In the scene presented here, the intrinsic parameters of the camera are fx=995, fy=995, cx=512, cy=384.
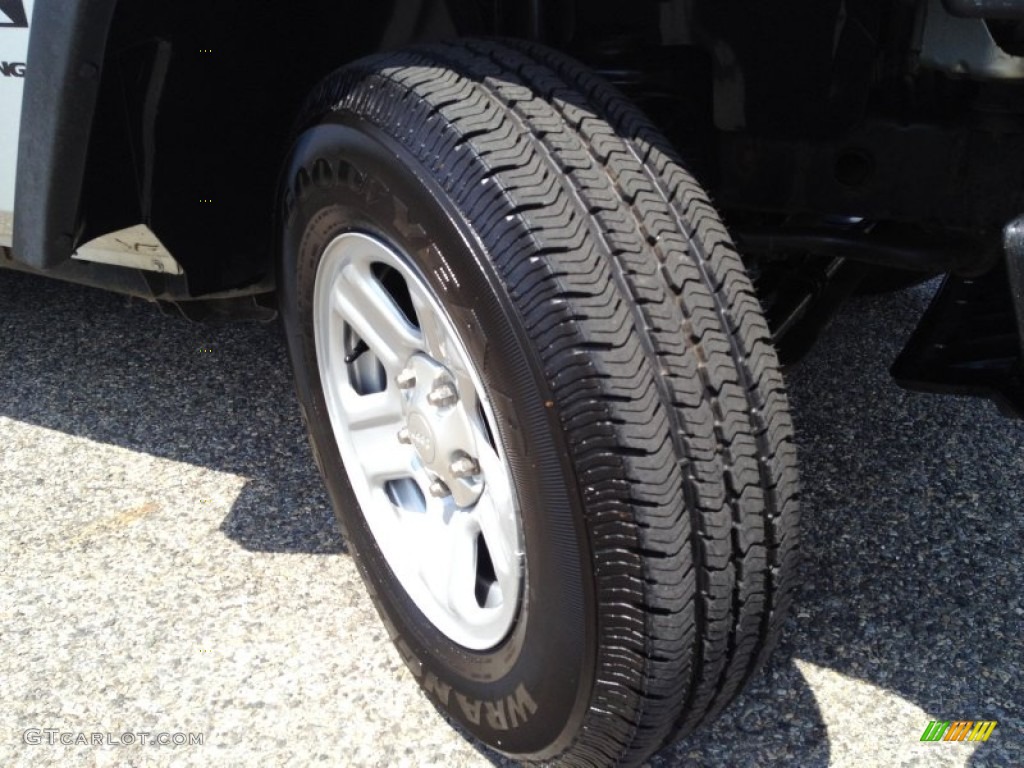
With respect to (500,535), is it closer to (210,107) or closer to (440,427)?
(440,427)

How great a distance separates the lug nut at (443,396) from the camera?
59.2 inches

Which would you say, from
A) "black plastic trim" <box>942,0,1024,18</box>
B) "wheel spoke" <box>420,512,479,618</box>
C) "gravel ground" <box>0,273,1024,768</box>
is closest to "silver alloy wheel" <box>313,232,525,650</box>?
"wheel spoke" <box>420,512,479,618</box>

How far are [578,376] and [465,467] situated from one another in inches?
15.4

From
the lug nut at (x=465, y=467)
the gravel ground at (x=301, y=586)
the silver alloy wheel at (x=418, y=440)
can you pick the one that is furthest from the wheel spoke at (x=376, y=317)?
the gravel ground at (x=301, y=586)

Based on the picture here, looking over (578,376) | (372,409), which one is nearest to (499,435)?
(578,376)

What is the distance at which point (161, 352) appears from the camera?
296cm

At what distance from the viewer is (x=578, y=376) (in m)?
1.19

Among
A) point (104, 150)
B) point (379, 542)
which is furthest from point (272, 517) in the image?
point (104, 150)

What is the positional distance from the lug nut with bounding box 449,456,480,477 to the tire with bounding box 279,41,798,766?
38 mm

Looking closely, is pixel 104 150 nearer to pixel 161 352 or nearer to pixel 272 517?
pixel 272 517

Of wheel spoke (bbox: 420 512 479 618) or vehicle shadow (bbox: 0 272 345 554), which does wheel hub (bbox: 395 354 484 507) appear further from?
vehicle shadow (bbox: 0 272 345 554)

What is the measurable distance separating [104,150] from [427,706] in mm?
1137

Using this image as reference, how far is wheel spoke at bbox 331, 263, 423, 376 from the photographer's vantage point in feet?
5.23

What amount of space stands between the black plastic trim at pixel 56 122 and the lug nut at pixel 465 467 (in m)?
0.81
